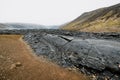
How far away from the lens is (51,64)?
71.3 feet

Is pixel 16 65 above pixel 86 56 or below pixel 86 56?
below

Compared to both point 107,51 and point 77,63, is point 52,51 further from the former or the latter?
point 107,51

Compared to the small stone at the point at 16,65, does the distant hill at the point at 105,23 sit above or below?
above

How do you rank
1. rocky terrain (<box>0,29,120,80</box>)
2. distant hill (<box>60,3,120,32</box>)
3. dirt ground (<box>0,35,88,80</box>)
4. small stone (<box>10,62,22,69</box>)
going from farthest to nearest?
distant hill (<box>60,3,120,32</box>), small stone (<box>10,62,22,69</box>), rocky terrain (<box>0,29,120,80</box>), dirt ground (<box>0,35,88,80</box>)

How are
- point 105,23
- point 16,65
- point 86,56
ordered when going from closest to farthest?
Result: point 16,65, point 86,56, point 105,23

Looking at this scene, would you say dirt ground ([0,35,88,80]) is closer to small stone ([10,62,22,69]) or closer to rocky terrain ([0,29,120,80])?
small stone ([10,62,22,69])

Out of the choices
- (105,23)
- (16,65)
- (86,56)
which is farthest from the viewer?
(105,23)

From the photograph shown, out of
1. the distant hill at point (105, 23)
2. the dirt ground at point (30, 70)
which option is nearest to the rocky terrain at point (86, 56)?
the dirt ground at point (30, 70)

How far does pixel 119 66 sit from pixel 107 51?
3929mm

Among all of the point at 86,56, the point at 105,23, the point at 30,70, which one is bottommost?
the point at 30,70

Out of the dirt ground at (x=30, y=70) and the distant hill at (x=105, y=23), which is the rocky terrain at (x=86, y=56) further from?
the distant hill at (x=105, y=23)

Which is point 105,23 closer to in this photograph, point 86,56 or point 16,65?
point 86,56

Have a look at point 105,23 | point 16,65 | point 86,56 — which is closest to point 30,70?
point 16,65

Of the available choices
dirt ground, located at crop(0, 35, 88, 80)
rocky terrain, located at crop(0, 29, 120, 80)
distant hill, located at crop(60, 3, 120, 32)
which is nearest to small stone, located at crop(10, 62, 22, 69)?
dirt ground, located at crop(0, 35, 88, 80)
